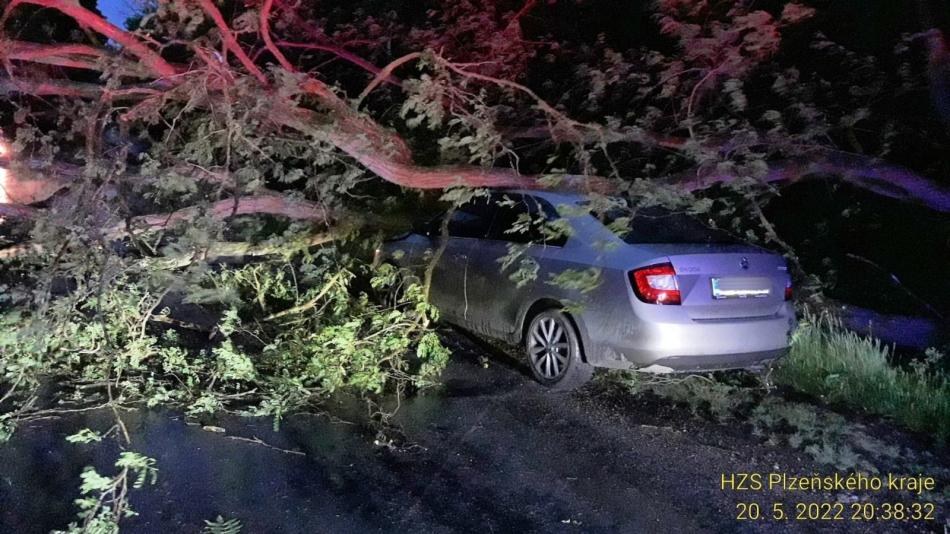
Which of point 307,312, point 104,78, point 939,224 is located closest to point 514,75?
point 307,312

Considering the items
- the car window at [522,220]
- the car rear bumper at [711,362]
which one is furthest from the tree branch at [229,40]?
the car rear bumper at [711,362]

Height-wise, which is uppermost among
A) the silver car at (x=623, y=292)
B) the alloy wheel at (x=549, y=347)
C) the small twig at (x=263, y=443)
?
the silver car at (x=623, y=292)

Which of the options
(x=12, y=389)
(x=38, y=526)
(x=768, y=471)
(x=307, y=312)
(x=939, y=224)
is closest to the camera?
(x=38, y=526)

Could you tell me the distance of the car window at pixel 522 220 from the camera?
5.82m

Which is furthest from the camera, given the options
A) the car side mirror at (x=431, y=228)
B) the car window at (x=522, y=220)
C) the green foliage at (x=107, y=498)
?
the car side mirror at (x=431, y=228)

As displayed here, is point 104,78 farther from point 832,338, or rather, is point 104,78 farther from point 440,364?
point 832,338

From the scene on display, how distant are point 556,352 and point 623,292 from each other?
2.84ft

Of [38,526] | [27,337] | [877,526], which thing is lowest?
[877,526]

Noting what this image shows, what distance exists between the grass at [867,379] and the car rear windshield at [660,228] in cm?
112

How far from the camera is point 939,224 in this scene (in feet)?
28.9

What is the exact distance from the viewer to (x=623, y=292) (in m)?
5.14

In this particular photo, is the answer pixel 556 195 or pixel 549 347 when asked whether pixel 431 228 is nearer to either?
pixel 556 195

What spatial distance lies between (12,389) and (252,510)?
2.65m

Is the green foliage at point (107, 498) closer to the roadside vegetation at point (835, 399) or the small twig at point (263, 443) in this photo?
the small twig at point (263, 443)
